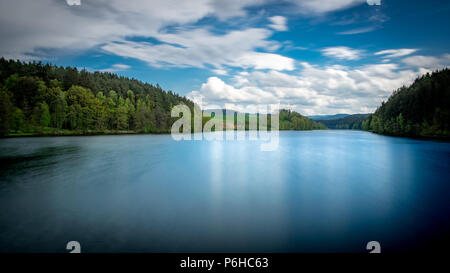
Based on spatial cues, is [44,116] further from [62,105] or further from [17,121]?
[17,121]

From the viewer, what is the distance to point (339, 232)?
6.41 meters

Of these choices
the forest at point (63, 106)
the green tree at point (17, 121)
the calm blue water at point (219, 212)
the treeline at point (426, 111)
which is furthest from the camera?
the treeline at point (426, 111)

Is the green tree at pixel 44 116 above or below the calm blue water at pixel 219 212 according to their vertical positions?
above

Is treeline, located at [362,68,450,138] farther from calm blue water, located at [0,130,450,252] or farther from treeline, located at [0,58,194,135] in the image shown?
treeline, located at [0,58,194,135]

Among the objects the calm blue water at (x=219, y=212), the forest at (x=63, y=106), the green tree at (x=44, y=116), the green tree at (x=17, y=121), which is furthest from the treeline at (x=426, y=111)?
the green tree at (x=44, y=116)

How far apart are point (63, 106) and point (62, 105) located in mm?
404

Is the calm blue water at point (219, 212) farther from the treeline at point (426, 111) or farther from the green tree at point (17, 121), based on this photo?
the treeline at point (426, 111)

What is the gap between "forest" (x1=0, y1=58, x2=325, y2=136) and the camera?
4938 cm

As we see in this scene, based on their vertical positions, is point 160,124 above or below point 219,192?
above

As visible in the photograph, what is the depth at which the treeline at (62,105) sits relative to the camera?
49.6 metres
